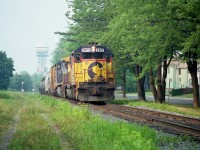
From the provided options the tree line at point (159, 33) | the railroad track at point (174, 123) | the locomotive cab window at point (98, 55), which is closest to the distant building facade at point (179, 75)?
the tree line at point (159, 33)

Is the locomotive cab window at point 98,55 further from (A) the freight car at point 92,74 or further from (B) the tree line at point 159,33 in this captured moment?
(B) the tree line at point 159,33

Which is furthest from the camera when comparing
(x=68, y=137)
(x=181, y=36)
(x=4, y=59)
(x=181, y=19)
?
(x=4, y=59)

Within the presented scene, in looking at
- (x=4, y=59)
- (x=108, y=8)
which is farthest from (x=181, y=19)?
(x=4, y=59)

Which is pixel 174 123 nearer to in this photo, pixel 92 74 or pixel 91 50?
pixel 92 74

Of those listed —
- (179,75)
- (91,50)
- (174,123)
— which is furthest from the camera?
(179,75)

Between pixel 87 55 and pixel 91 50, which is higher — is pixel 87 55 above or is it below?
below

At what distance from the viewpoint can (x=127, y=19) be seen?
23.6 metres

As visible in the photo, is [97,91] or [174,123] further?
[97,91]

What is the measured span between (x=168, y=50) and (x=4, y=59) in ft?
232

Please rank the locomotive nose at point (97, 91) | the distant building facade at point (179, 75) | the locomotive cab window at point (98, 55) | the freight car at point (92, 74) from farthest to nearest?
the distant building facade at point (179, 75) < the locomotive cab window at point (98, 55) < the freight car at point (92, 74) < the locomotive nose at point (97, 91)

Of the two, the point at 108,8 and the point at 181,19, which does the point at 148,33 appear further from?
the point at 108,8

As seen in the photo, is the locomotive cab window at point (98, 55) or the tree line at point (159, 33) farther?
the locomotive cab window at point (98, 55)

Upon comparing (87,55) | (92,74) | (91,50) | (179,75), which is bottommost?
(92,74)

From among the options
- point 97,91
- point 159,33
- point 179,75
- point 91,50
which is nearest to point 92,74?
point 97,91
